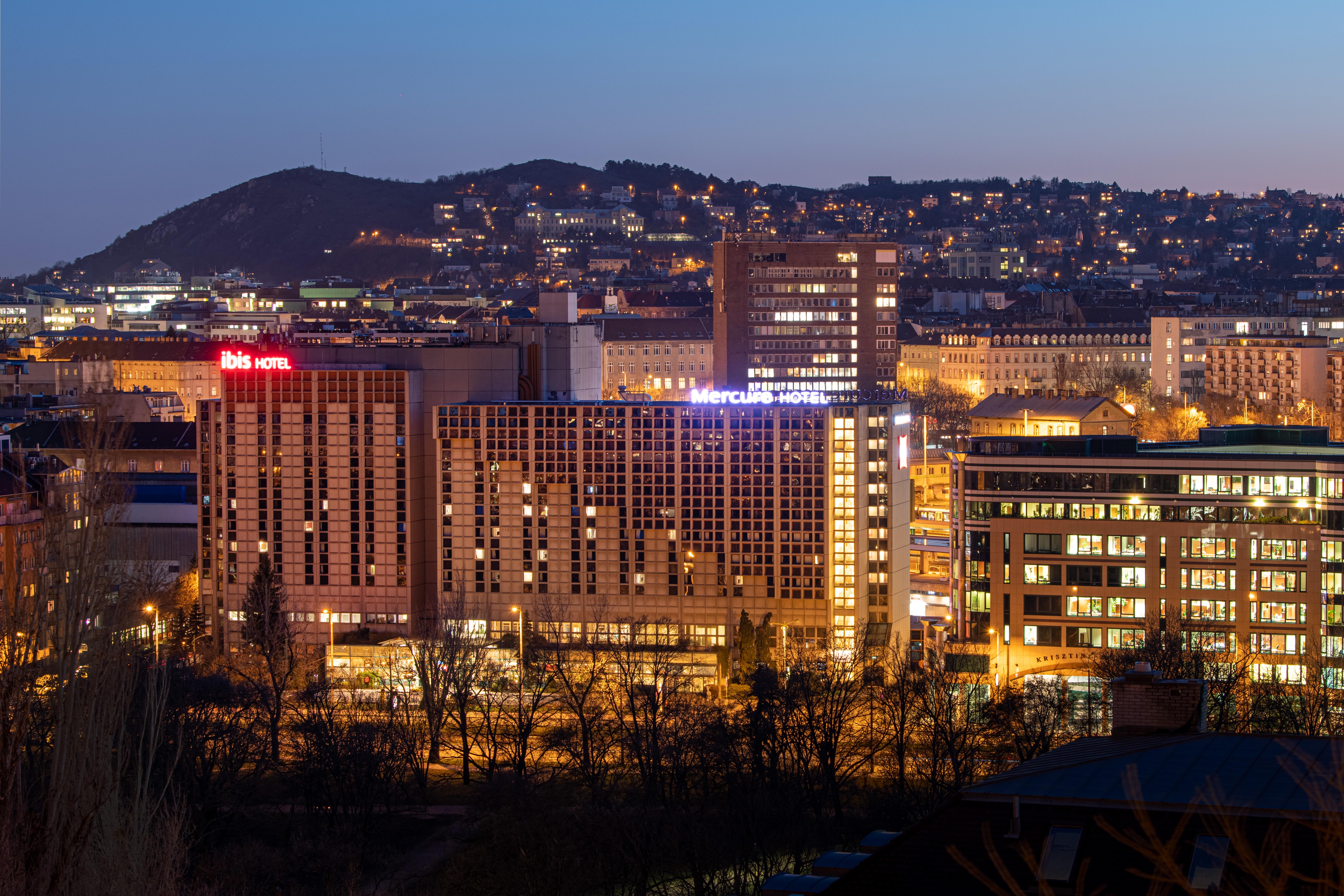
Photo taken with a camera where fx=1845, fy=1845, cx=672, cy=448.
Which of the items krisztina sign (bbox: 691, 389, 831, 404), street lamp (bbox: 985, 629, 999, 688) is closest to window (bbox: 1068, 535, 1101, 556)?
street lamp (bbox: 985, 629, 999, 688)

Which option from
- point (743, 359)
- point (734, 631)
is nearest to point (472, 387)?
point (734, 631)

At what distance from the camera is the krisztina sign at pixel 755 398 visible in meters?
97.1

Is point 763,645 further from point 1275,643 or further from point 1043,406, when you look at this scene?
point 1043,406

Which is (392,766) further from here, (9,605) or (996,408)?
(996,408)

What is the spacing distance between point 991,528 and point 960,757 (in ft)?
50.1

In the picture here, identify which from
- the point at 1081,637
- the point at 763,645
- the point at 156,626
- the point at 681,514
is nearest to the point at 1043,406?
the point at 681,514

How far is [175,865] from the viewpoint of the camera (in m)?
39.1

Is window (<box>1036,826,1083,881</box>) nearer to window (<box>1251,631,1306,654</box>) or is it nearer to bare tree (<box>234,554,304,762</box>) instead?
bare tree (<box>234,554,304,762</box>)

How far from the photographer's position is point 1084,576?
273ft

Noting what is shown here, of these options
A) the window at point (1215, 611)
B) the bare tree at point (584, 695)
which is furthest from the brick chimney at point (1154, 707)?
the window at point (1215, 611)

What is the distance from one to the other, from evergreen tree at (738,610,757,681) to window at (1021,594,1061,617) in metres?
14.0

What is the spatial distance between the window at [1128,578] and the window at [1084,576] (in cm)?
39

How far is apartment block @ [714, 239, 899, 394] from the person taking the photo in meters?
180

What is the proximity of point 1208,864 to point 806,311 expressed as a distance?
160 m
